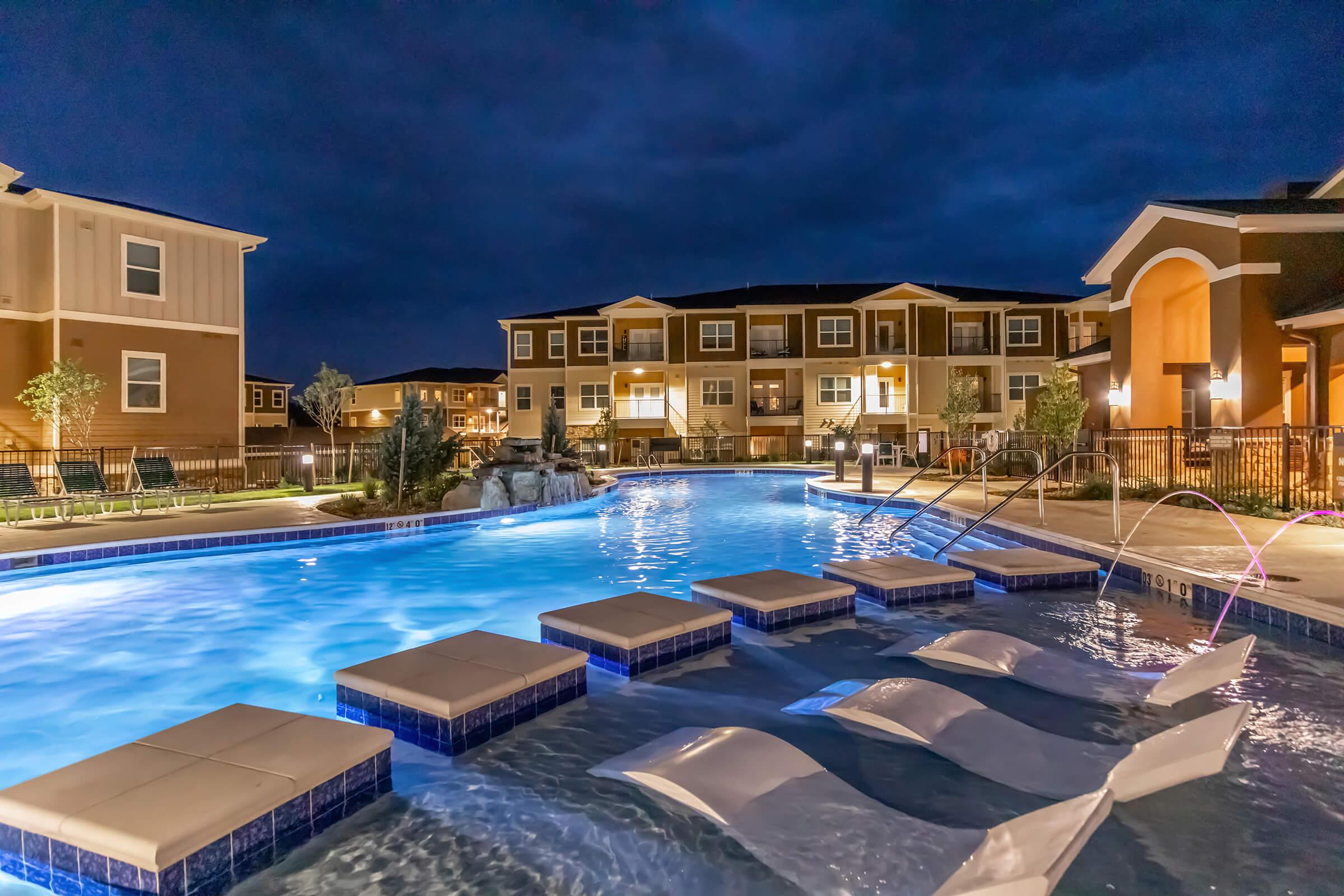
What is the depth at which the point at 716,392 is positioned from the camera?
3406cm

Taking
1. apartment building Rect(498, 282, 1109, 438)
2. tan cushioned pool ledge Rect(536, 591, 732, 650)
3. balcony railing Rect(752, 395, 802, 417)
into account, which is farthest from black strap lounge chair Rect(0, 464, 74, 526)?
balcony railing Rect(752, 395, 802, 417)

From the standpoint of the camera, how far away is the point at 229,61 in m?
28.9

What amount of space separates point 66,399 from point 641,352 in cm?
2332

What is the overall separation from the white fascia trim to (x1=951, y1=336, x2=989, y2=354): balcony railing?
13.5 metres

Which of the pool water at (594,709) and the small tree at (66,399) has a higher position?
the small tree at (66,399)

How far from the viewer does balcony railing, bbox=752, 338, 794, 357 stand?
110 ft

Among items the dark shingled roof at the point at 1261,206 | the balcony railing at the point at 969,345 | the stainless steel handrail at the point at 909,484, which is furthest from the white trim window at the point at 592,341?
the dark shingled roof at the point at 1261,206

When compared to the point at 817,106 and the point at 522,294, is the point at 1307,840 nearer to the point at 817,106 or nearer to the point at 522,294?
the point at 817,106

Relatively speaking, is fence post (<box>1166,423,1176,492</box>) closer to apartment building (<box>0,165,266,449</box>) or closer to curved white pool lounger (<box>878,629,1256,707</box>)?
curved white pool lounger (<box>878,629,1256,707</box>)

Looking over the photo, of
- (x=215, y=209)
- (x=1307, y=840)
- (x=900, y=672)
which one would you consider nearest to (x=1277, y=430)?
(x=900, y=672)

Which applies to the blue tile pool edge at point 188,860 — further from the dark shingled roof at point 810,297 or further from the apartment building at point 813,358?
the dark shingled roof at point 810,297

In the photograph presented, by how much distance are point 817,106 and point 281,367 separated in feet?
234

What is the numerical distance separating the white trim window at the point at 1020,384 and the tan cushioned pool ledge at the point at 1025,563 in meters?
28.9

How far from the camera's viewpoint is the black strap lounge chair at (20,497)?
10.6 m
